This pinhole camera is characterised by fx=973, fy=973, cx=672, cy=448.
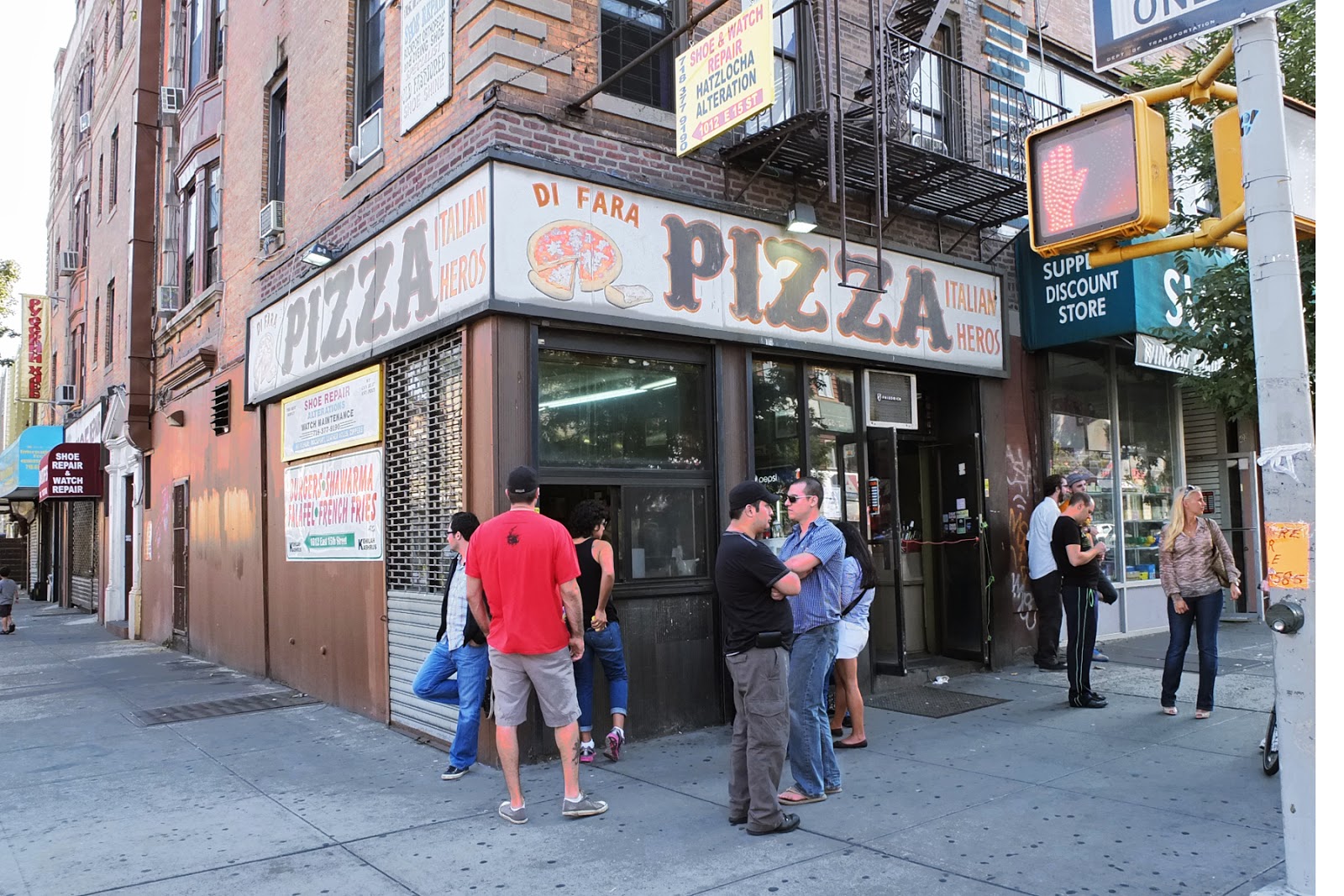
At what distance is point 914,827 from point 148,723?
7.03 m

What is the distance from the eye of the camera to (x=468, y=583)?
588 cm

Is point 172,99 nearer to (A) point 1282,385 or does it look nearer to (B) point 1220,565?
(B) point 1220,565

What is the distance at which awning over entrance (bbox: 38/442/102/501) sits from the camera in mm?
19292

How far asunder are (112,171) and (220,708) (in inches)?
618

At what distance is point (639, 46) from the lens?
8.53 m

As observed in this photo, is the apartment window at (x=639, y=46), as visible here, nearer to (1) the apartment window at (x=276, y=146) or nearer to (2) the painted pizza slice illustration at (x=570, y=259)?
(2) the painted pizza slice illustration at (x=570, y=259)

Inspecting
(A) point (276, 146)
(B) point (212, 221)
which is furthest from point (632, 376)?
(B) point (212, 221)

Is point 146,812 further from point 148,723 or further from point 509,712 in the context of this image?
point 148,723

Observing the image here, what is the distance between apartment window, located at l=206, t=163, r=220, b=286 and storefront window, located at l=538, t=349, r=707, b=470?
30.3 feet

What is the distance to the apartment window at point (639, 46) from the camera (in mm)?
8367

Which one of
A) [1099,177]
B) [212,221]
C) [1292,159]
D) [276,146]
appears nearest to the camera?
[1292,159]

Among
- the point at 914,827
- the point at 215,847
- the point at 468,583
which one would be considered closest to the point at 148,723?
the point at 215,847

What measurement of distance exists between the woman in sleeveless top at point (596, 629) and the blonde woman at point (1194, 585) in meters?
4.28

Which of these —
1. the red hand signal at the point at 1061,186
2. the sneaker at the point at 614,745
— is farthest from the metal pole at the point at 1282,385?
the sneaker at the point at 614,745
